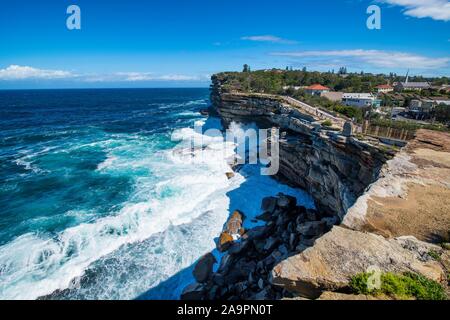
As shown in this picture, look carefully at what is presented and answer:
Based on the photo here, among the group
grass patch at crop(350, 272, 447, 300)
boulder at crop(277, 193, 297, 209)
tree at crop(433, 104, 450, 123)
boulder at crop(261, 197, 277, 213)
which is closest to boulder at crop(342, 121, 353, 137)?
boulder at crop(277, 193, 297, 209)

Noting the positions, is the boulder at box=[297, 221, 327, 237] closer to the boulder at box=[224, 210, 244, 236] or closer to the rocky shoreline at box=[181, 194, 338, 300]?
the rocky shoreline at box=[181, 194, 338, 300]

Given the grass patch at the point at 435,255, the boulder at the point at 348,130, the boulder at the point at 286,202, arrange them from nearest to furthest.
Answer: the grass patch at the point at 435,255, the boulder at the point at 348,130, the boulder at the point at 286,202

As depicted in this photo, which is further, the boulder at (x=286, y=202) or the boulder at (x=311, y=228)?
the boulder at (x=286, y=202)

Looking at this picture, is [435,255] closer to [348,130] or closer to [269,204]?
[348,130]

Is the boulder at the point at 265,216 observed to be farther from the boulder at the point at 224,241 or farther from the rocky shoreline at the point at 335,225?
the boulder at the point at 224,241

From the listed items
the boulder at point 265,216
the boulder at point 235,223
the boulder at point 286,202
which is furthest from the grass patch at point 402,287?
the boulder at point 286,202

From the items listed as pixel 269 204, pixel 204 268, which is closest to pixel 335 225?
pixel 204 268
